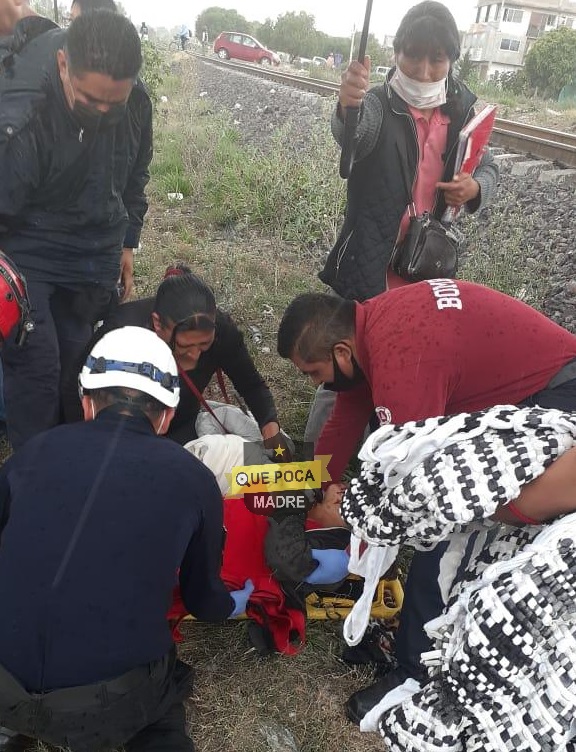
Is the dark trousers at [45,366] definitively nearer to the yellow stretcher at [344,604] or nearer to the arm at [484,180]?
the yellow stretcher at [344,604]

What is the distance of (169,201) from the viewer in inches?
285

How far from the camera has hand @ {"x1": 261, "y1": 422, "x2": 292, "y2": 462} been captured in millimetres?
2795

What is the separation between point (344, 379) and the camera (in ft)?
7.25

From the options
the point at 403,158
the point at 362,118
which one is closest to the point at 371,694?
the point at 403,158

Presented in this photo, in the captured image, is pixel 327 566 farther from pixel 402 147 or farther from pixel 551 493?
pixel 402 147

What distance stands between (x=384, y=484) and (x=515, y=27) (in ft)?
152

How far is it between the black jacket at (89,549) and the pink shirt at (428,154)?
1695 millimetres

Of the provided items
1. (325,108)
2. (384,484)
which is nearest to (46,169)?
(384,484)

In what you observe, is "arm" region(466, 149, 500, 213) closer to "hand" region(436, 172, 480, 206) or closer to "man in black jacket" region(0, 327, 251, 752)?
"hand" region(436, 172, 480, 206)

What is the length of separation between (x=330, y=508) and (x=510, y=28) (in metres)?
45.4

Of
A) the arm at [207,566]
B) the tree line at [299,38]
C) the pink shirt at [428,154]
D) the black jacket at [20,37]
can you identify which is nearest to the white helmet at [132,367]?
the arm at [207,566]

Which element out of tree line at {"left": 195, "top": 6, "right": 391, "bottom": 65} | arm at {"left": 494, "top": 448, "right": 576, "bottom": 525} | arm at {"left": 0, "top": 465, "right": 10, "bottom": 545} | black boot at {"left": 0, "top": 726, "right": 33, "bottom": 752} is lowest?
black boot at {"left": 0, "top": 726, "right": 33, "bottom": 752}

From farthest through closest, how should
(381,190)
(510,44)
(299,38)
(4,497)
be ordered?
(299,38) < (510,44) < (381,190) < (4,497)

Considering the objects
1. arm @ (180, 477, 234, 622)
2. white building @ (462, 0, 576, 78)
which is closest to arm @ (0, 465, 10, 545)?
arm @ (180, 477, 234, 622)
